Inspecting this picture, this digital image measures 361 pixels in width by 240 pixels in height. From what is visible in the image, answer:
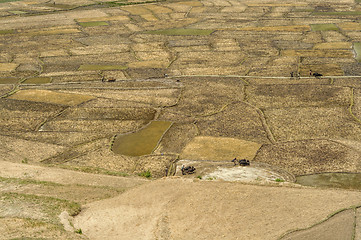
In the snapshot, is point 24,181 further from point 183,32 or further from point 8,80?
point 183,32

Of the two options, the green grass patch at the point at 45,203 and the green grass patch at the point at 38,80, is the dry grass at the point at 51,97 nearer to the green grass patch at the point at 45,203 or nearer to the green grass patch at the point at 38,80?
the green grass patch at the point at 38,80

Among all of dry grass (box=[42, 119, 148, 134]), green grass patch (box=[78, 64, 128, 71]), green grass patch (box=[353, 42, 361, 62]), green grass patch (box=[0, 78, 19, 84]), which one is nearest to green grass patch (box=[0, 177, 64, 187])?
dry grass (box=[42, 119, 148, 134])

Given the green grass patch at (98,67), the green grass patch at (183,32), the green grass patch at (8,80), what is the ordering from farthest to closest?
the green grass patch at (183,32), the green grass patch at (98,67), the green grass patch at (8,80)

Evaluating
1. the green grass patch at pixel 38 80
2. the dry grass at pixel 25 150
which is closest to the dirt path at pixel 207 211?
the dry grass at pixel 25 150

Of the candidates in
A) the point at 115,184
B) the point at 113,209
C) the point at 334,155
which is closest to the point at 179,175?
the point at 115,184

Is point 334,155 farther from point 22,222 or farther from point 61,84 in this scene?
point 61,84

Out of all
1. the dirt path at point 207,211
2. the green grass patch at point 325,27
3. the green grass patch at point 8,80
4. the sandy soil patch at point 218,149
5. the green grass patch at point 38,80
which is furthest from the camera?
the green grass patch at point 325,27

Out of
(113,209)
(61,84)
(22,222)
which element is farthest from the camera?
(61,84)

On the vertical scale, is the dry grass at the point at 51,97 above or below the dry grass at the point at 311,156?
below
